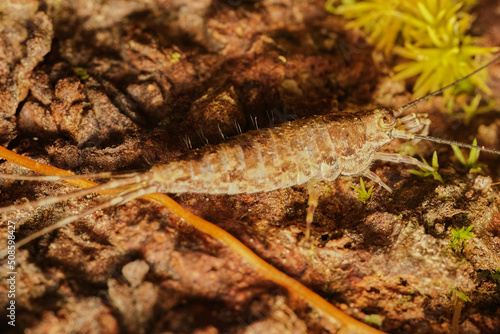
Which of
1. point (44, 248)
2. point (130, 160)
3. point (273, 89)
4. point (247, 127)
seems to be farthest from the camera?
point (273, 89)

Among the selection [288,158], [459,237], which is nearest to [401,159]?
[459,237]

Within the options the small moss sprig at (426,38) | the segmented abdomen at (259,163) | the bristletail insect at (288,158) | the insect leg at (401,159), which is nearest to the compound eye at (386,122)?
the bristletail insect at (288,158)

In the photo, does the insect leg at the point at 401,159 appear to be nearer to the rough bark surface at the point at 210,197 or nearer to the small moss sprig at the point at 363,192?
the rough bark surface at the point at 210,197

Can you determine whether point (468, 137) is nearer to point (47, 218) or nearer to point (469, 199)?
point (469, 199)

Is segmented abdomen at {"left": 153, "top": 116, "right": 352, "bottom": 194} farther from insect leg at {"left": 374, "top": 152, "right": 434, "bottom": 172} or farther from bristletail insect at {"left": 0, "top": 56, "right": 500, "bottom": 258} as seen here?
insect leg at {"left": 374, "top": 152, "right": 434, "bottom": 172}

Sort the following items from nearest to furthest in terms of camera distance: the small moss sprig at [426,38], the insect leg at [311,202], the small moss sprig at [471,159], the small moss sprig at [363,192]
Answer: the insect leg at [311,202]
the small moss sprig at [363,192]
the small moss sprig at [471,159]
the small moss sprig at [426,38]

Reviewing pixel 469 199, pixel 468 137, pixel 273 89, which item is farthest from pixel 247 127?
pixel 468 137

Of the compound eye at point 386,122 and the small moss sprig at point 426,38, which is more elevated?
the small moss sprig at point 426,38
